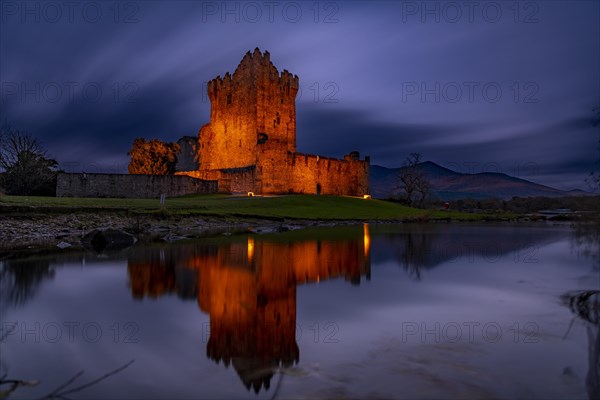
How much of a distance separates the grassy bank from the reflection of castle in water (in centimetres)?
1058

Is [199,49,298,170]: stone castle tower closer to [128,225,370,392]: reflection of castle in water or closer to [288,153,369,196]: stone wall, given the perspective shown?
[288,153,369,196]: stone wall

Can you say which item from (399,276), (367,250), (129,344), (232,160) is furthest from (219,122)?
(129,344)

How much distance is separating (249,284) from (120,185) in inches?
1480

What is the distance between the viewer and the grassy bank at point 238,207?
22156 millimetres

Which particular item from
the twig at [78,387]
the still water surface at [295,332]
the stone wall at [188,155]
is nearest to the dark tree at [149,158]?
the stone wall at [188,155]

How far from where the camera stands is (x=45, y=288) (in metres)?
7.60

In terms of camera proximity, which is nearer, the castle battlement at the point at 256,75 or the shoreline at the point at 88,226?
the shoreline at the point at 88,226

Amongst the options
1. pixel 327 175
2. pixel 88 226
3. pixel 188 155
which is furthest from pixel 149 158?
pixel 88 226

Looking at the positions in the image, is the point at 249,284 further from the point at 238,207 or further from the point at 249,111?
the point at 249,111

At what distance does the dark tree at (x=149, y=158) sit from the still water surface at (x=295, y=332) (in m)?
49.2

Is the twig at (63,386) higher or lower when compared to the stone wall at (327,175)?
lower

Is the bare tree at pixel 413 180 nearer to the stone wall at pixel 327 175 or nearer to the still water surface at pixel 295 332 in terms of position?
the stone wall at pixel 327 175

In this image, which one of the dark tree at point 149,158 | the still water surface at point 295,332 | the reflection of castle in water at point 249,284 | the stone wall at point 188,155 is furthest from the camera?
the stone wall at point 188,155

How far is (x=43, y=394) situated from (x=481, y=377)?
345 centimetres
